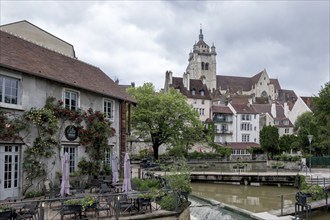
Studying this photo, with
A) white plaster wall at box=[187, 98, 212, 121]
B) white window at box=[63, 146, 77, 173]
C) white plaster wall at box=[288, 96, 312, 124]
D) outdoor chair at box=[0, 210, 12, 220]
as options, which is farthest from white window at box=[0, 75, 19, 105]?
white plaster wall at box=[288, 96, 312, 124]

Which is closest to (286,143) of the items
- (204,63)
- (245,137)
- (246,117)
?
(245,137)

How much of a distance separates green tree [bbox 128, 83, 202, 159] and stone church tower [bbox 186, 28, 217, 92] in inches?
2484

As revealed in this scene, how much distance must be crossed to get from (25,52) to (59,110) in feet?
12.1

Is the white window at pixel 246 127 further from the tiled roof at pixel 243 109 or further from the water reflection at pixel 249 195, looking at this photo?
the water reflection at pixel 249 195

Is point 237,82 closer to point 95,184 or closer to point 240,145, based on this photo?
point 240,145

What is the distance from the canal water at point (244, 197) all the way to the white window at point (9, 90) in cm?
1059

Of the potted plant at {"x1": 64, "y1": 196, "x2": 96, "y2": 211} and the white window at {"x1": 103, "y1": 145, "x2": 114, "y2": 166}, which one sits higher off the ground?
the white window at {"x1": 103, "y1": 145, "x2": 114, "y2": 166}

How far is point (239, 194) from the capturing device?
92.4 feet

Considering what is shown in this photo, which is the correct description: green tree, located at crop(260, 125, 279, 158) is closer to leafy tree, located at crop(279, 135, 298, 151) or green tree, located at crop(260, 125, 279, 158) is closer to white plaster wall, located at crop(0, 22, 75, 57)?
leafy tree, located at crop(279, 135, 298, 151)

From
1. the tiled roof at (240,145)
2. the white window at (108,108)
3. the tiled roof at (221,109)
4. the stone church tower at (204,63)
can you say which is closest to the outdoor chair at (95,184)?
the white window at (108,108)

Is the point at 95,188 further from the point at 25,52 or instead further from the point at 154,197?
the point at 25,52

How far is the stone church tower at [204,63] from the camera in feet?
350

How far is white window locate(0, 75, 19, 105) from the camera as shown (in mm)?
15258

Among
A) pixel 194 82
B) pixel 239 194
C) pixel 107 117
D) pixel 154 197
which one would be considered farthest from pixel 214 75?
pixel 154 197
